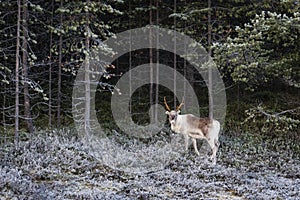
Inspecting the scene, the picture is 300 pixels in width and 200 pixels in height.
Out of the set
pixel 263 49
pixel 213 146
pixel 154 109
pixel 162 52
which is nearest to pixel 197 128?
pixel 213 146

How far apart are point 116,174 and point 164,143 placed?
11.0 ft

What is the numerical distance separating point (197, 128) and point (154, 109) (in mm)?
4456

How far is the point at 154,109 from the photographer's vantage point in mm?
16688

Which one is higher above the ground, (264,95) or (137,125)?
(264,95)

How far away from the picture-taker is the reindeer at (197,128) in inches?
480

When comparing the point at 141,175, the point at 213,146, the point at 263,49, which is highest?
the point at 263,49

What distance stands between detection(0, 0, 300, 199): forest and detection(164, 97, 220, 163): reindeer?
42 centimetres

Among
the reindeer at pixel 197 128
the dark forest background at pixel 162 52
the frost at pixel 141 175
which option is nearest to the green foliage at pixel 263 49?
the dark forest background at pixel 162 52

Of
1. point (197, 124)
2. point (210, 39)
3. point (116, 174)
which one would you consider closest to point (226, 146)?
point (197, 124)

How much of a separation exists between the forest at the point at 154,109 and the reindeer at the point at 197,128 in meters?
0.42

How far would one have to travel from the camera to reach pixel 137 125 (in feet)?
50.4

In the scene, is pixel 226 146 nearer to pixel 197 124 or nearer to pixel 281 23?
pixel 197 124

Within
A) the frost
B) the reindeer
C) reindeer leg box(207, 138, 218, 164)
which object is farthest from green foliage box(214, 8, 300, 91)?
the frost

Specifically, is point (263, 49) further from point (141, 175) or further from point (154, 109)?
point (154, 109)
